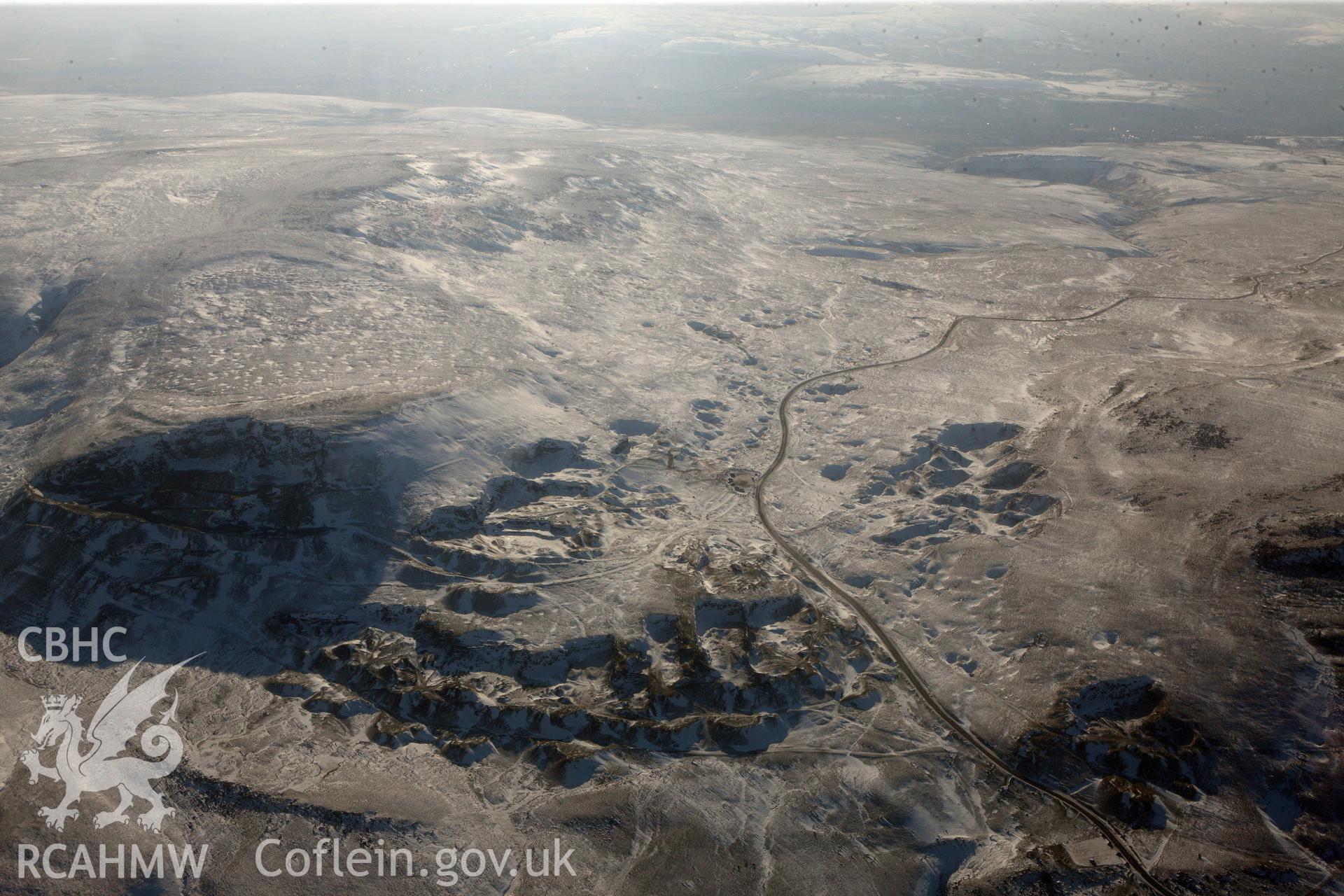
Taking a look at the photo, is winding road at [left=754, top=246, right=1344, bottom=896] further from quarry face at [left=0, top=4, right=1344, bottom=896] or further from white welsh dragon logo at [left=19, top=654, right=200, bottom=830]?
white welsh dragon logo at [left=19, top=654, right=200, bottom=830]

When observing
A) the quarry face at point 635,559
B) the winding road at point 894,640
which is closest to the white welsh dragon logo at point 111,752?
the quarry face at point 635,559

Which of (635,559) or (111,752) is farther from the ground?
(635,559)

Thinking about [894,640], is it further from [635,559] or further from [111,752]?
[111,752]

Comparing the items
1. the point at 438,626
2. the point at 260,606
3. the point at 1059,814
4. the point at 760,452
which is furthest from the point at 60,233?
the point at 1059,814

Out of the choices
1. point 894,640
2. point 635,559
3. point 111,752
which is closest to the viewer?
point 111,752

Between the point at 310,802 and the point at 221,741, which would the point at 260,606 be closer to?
the point at 221,741

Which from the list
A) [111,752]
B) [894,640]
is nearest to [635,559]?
[894,640]

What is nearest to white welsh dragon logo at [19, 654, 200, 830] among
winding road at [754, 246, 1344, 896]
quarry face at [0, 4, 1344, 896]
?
quarry face at [0, 4, 1344, 896]
